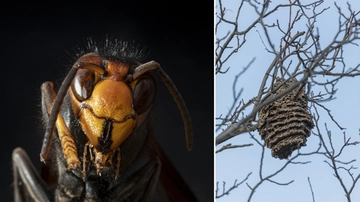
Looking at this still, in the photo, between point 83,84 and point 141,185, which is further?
point 141,185

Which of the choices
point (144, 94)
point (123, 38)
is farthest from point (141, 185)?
point (123, 38)

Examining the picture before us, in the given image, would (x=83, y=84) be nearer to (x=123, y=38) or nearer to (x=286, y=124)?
(x=123, y=38)

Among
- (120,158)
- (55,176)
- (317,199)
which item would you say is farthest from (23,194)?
(317,199)

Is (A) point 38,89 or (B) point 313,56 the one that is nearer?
(A) point 38,89

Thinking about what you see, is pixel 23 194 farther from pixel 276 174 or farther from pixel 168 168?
pixel 276 174

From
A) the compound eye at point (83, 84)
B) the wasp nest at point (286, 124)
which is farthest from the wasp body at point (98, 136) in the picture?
the wasp nest at point (286, 124)

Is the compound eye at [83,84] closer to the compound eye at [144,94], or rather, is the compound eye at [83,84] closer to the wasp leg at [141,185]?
the compound eye at [144,94]

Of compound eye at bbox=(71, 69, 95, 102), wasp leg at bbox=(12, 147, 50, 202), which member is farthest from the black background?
compound eye at bbox=(71, 69, 95, 102)

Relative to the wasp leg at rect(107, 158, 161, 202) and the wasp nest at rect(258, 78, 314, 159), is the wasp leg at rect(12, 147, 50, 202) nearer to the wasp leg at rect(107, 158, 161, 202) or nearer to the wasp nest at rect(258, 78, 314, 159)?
the wasp leg at rect(107, 158, 161, 202)
